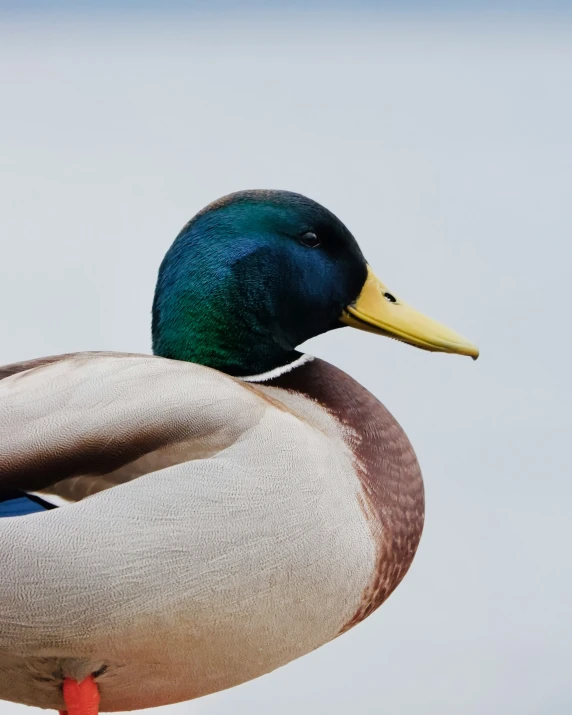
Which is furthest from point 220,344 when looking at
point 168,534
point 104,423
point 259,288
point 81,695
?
point 81,695

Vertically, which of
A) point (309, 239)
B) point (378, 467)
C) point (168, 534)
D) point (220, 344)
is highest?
point (309, 239)

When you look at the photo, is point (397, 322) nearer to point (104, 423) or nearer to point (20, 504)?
point (104, 423)

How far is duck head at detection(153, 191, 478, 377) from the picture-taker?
407 centimetres

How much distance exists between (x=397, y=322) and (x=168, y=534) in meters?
1.20

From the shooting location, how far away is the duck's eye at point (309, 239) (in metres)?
4.17

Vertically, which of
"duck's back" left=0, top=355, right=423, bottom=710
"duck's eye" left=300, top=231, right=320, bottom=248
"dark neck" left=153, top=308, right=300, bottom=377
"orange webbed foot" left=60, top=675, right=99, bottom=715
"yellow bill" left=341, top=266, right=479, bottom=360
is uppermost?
"duck's eye" left=300, top=231, right=320, bottom=248

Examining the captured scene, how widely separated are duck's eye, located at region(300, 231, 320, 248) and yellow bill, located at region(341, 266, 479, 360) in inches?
8.8

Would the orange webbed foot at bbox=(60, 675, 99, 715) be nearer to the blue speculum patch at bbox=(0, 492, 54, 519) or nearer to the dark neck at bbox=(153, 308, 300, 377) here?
the blue speculum patch at bbox=(0, 492, 54, 519)

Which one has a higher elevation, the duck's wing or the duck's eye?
the duck's eye

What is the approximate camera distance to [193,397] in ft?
11.8

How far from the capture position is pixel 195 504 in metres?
3.43

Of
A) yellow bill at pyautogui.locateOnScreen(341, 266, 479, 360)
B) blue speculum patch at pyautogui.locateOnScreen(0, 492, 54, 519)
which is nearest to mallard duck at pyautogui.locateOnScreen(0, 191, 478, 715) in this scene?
blue speculum patch at pyautogui.locateOnScreen(0, 492, 54, 519)

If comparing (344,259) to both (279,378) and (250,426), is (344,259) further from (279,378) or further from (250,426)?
(250,426)

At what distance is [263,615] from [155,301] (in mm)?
1133
